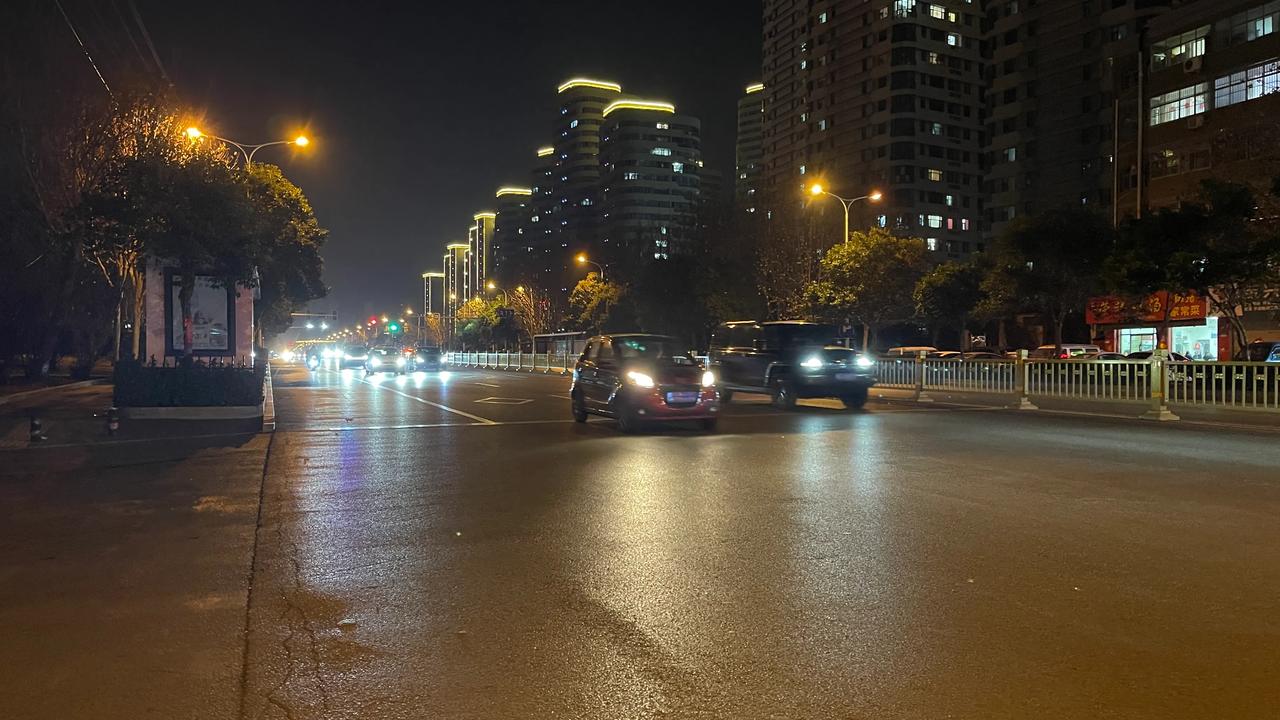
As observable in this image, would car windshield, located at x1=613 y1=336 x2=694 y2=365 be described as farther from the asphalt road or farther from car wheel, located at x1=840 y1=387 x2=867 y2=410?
car wheel, located at x1=840 y1=387 x2=867 y2=410

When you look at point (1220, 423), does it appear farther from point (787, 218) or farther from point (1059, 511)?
point (787, 218)

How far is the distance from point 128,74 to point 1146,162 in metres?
46.1

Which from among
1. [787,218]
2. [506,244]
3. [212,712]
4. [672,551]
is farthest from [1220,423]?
[506,244]

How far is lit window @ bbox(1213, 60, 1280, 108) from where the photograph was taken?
39.6 m

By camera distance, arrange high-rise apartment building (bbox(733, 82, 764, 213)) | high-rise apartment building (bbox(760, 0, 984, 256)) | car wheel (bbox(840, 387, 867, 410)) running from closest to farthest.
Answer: car wheel (bbox(840, 387, 867, 410)) → high-rise apartment building (bbox(760, 0, 984, 256)) → high-rise apartment building (bbox(733, 82, 764, 213))

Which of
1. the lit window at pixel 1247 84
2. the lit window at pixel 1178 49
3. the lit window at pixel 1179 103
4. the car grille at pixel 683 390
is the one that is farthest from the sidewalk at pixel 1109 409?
the lit window at pixel 1178 49

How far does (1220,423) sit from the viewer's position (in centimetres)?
1720

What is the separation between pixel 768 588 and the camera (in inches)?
227

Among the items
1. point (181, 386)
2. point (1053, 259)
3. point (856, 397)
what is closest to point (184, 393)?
point (181, 386)

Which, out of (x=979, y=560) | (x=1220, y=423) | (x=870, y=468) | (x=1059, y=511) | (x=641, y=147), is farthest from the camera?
(x=641, y=147)

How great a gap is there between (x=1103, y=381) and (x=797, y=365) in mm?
6747

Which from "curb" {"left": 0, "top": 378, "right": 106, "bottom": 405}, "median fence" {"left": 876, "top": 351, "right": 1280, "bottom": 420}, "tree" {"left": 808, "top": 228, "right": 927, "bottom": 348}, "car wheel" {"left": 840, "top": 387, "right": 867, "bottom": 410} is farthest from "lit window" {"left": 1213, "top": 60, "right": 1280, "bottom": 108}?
"curb" {"left": 0, "top": 378, "right": 106, "bottom": 405}

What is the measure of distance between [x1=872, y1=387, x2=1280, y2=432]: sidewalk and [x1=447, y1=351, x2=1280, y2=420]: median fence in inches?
4.1

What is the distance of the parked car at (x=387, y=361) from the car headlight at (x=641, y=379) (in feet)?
112
